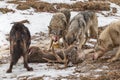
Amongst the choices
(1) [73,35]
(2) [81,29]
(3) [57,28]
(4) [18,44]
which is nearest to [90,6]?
(3) [57,28]

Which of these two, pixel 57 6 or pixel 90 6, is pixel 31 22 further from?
pixel 90 6

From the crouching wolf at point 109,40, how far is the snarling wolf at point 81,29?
1799mm

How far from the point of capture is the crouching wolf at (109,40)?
505 inches

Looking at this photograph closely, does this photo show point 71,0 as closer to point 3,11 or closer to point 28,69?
point 3,11

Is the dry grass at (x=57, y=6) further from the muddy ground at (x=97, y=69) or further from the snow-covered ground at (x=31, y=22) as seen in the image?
the muddy ground at (x=97, y=69)

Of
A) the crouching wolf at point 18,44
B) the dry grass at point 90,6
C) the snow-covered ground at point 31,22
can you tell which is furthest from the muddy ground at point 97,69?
the dry grass at point 90,6

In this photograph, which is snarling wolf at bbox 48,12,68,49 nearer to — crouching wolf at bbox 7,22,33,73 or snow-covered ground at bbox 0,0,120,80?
snow-covered ground at bbox 0,0,120,80

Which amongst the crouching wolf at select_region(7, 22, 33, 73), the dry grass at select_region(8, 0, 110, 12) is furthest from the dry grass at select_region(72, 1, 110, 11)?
the crouching wolf at select_region(7, 22, 33, 73)

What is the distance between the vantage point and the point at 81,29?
1551cm

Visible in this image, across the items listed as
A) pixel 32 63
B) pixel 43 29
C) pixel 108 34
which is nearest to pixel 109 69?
pixel 108 34

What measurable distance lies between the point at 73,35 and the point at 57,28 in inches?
55.3

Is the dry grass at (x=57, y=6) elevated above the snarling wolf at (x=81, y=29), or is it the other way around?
the snarling wolf at (x=81, y=29)

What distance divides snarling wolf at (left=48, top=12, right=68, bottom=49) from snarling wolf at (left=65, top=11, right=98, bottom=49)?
0.63m

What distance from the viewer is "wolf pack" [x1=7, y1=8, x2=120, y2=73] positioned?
12406 mm
